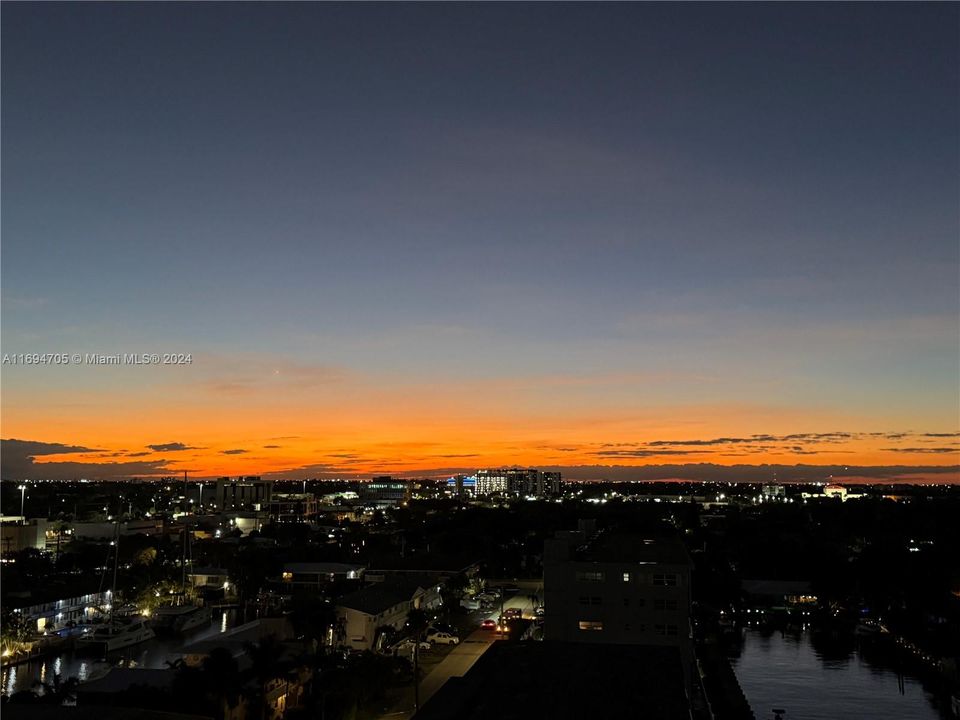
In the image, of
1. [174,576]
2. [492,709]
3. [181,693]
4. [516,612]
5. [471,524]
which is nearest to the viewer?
[492,709]

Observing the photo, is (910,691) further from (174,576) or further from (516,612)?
(174,576)

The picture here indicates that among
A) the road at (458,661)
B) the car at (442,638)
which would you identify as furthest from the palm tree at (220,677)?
the car at (442,638)

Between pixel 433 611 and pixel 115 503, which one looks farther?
pixel 115 503

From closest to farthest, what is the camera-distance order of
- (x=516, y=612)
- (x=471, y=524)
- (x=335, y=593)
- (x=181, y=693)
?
(x=181, y=693), (x=516, y=612), (x=335, y=593), (x=471, y=524)

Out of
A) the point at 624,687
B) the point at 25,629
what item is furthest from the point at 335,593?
the point at 624,687

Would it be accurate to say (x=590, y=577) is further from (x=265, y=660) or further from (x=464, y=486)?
(x=464, y=486)

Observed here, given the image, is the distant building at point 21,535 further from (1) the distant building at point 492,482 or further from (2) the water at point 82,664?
(1) the distant building at point 492,482
